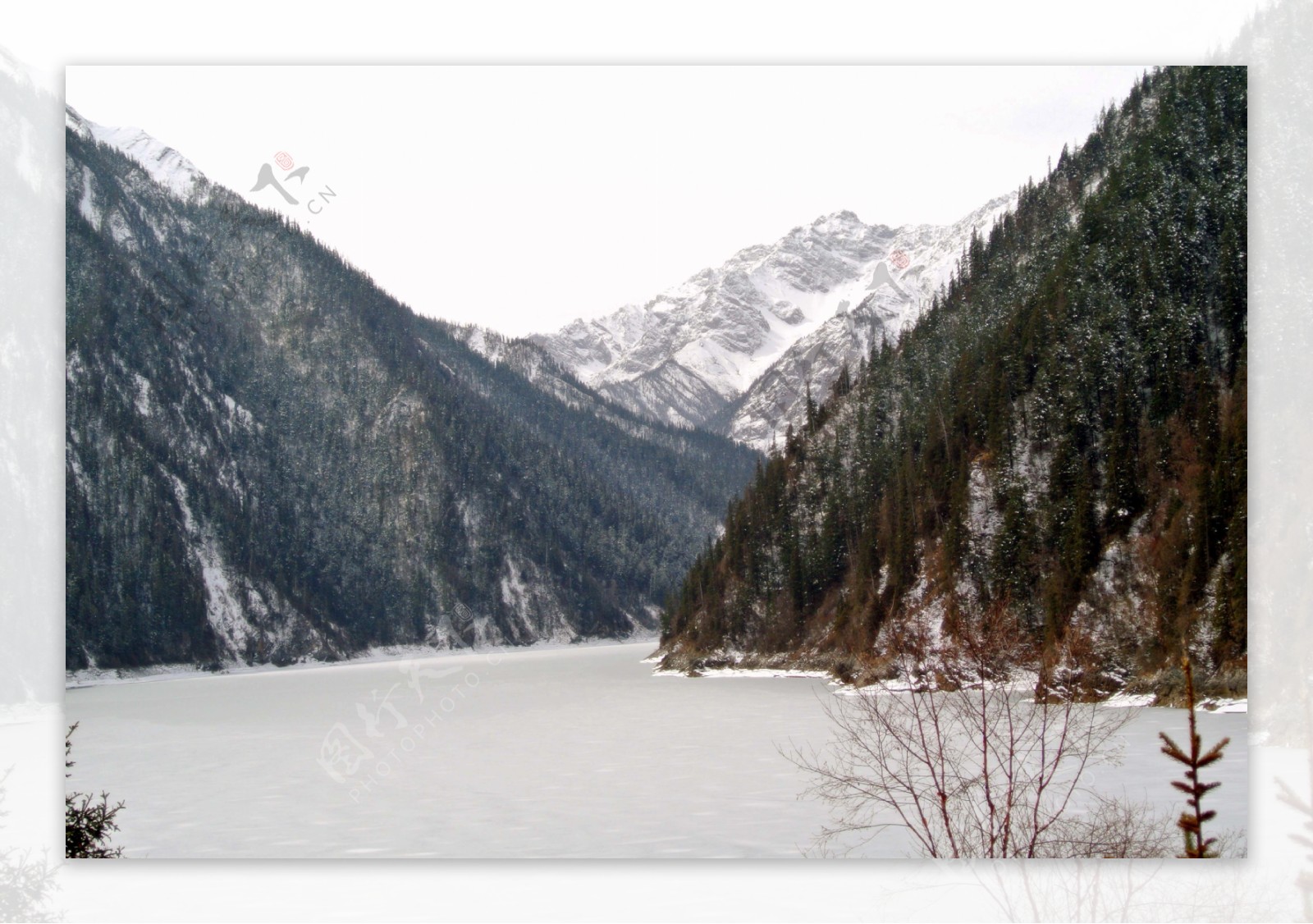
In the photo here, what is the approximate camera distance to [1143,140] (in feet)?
168

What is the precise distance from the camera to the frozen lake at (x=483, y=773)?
1714cm

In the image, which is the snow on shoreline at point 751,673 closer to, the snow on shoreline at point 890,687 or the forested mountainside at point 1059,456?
the snow on shoreline at point 890,687

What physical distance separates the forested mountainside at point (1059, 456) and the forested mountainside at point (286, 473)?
3651 centimetres

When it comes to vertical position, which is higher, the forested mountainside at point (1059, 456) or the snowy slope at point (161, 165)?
the snowy slope at point (161, 165)

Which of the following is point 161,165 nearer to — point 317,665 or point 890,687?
point 317,665

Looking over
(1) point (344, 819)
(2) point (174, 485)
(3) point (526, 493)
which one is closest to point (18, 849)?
(1) point (344, 819)

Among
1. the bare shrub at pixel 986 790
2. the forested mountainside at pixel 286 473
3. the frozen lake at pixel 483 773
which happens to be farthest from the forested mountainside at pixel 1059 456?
the forested mountainside at pixel 286 473

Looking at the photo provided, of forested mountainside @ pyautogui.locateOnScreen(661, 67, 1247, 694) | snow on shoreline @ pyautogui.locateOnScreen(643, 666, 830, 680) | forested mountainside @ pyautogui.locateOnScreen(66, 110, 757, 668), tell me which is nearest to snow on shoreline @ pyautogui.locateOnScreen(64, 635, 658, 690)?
forested mountainside @ pyautogui.locateOnScreen(66, 110, 757, 668)

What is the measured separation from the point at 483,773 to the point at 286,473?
329ft

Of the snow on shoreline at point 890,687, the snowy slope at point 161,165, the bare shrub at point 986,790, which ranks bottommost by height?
the snow on shoreline at point 890,687

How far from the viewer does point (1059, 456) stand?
47.4 m

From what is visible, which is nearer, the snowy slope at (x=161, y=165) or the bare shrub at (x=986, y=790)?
the bare shrub at (x=986, y=790)

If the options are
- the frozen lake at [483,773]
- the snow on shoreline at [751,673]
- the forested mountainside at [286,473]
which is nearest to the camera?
the frozen lake at [483,773]

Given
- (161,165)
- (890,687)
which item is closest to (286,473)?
(161,165)
